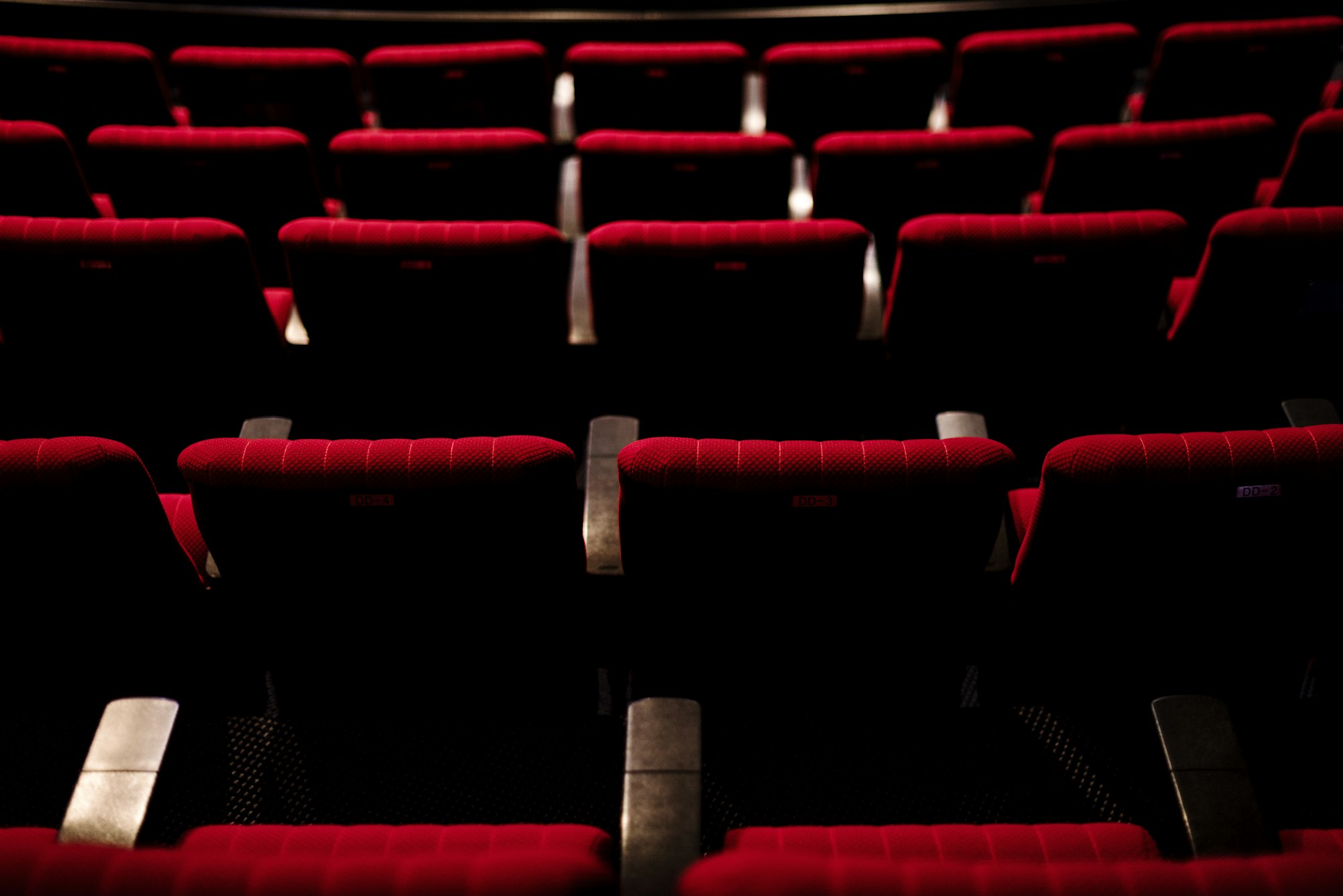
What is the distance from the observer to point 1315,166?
1.82 feet

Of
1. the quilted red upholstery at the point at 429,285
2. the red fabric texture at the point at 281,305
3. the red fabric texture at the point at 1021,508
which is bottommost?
the red fabric texture at the point at 1021,508

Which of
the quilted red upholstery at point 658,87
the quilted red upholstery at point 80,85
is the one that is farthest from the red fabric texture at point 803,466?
the quilted red upholstery at point 80,85

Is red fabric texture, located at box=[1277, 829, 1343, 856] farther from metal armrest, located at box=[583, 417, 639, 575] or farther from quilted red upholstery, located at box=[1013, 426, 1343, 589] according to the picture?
metal armrest, located at box=[583, 417, 639, 575]

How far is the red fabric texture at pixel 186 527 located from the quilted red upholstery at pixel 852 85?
522mm

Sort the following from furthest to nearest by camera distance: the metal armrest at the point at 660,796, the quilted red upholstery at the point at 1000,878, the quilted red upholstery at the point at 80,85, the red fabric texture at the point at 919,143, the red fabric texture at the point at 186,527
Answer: the quilted red upholstery at the point at 80,85
the red fabric texture at the point at 919,143
the red fabric texture at the point at 186,527
the metal armrest at the point at 660,796
the quilted red upholstery at the point at 1000,878

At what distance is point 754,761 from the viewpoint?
0.40 meters

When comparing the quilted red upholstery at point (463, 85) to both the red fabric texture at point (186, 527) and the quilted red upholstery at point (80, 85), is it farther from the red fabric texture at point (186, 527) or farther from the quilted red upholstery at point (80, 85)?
the red fabric texture at point (186, 527)

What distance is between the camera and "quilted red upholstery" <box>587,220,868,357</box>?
1.45ft

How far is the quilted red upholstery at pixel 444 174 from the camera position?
0.56 m

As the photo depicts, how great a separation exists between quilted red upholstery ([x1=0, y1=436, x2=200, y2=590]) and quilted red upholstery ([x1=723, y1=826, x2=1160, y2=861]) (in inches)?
9.9

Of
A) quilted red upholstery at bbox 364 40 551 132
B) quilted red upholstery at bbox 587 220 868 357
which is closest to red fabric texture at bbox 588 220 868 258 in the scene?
quilted red upholstery at bbox 587 220 868 357

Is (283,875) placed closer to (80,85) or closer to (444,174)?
(444,174)

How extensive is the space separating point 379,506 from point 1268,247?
1.43 ft

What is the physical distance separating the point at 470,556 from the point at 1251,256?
41cm
